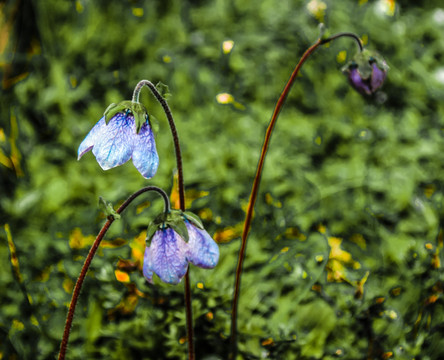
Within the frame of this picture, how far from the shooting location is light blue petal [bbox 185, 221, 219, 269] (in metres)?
0.81

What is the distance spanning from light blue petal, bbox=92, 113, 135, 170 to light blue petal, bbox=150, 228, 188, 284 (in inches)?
5.8

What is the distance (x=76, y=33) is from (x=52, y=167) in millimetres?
743

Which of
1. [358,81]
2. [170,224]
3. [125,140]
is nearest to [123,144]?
[125,140]

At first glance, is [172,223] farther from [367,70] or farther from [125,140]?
[367,70]

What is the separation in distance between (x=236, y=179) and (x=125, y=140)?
2.84 ft

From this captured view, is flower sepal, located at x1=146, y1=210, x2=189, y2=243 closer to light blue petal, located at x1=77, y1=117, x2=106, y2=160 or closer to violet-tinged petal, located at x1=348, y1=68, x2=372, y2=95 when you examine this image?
light blue petal, located at x1=77, y1=117, x2=106, y2=160

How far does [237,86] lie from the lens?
1880 millimetres

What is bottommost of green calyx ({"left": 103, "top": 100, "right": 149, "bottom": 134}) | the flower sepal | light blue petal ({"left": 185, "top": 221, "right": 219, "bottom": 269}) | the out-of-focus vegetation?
the out-of-focus vegetation

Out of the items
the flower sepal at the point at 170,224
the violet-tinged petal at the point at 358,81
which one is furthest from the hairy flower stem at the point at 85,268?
the violet-tinged petal at the point at 358,81

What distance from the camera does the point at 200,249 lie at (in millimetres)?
817

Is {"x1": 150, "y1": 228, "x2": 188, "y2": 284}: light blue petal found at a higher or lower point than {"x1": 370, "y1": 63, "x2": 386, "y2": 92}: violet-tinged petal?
lower

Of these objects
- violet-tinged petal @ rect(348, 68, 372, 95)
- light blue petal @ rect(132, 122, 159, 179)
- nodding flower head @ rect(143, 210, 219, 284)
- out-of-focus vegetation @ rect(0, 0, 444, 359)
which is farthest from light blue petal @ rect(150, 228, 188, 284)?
violet-tinged petal @ rect(348, 68, 372, 95)

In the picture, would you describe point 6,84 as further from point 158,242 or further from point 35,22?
point 158,242

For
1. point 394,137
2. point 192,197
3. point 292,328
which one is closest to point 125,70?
point 192,197
